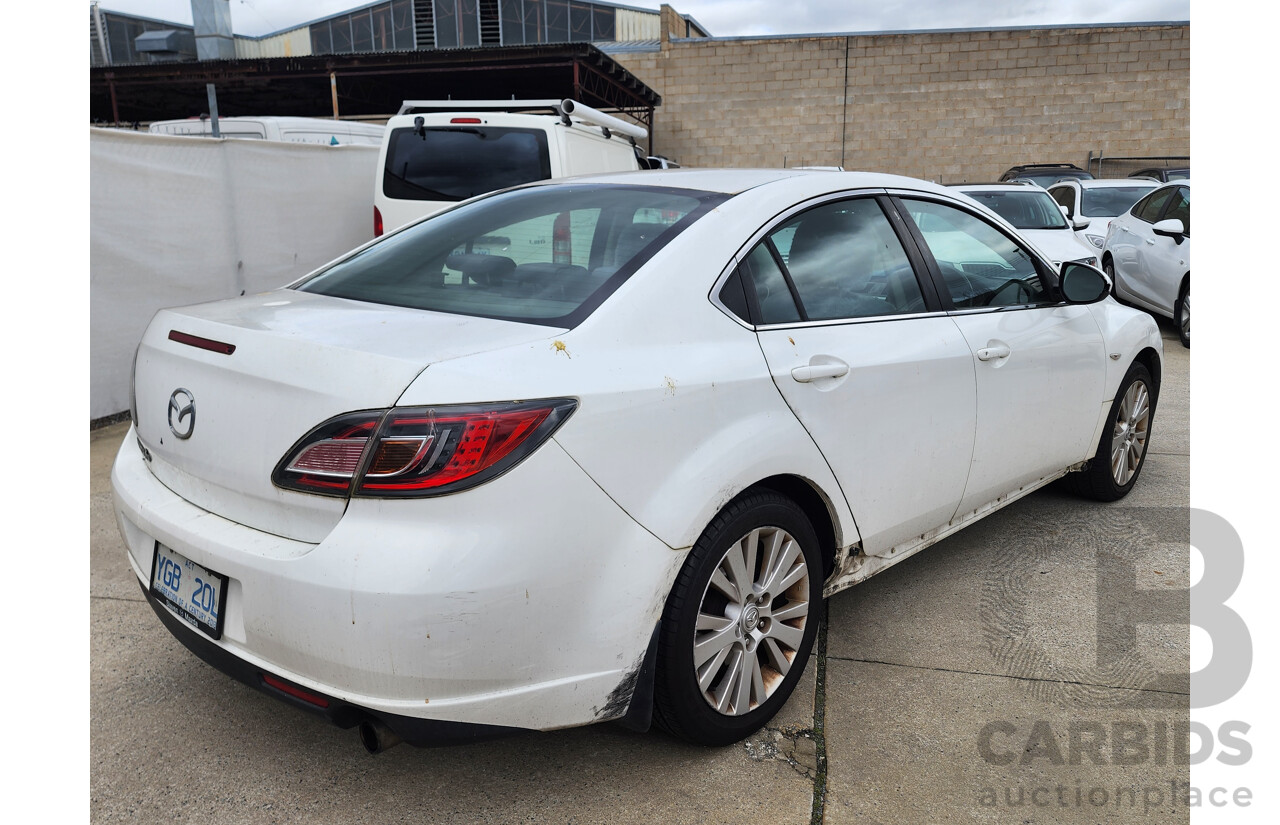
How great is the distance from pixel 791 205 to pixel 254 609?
182 centimetres

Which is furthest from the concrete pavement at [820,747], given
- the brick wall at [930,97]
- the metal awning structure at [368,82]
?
Result: the brick wall at [930,97]

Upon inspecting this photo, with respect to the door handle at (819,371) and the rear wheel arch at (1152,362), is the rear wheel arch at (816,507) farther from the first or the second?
the rear wheel arch at (1152,362)

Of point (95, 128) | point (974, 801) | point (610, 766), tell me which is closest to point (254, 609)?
point (610, 766)

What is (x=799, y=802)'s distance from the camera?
7.55ft

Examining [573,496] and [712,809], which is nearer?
[573,496]

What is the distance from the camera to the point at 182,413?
7.32 feet

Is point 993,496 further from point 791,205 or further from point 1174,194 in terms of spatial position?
point 1174,194

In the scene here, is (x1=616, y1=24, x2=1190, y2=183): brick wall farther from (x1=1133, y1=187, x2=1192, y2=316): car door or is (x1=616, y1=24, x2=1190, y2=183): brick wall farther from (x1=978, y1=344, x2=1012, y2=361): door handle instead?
(x1=978, y1=344, x2=1012, y2=361): door handle

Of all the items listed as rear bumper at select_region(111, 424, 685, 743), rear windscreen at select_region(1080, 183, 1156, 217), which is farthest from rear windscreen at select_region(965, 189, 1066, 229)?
rear bumper at select_region(111, 424, 685, 743)

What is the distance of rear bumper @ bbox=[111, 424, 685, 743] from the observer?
6.05ft

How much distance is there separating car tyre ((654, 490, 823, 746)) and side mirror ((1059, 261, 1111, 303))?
5.85ft

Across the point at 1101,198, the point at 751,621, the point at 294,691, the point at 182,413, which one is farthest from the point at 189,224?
the point at 1101,198

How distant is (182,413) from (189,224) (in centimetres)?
508

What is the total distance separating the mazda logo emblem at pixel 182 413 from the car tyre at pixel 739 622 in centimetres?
122
